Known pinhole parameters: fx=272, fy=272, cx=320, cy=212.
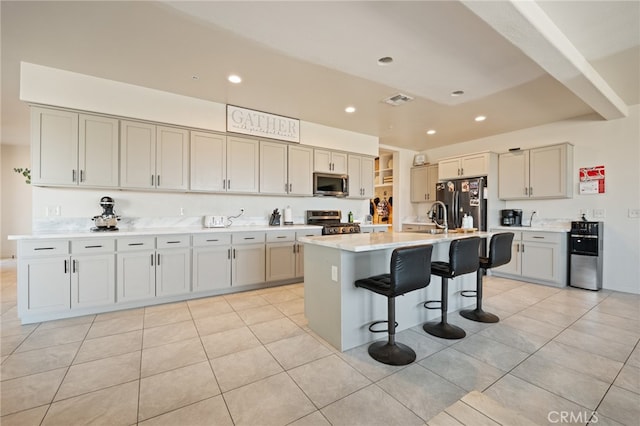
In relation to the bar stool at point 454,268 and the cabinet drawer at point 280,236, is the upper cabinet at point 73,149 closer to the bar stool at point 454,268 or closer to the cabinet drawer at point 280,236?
the cabinet drawer at point 280,236

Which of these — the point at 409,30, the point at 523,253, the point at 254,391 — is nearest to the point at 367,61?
the point at 409,30

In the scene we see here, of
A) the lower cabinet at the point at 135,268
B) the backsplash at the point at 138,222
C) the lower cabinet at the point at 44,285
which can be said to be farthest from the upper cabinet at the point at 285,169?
the lower cabinet at the point at 44,285

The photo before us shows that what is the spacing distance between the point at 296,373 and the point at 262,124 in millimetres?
3668

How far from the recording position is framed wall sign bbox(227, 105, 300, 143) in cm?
419

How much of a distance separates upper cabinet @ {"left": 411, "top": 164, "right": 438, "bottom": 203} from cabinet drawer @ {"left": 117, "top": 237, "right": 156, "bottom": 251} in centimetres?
556

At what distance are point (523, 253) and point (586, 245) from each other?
80 cm

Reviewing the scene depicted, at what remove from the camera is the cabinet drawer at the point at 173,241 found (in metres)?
3.39

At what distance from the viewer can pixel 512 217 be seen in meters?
5.04

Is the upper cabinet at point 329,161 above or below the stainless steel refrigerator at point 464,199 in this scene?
above

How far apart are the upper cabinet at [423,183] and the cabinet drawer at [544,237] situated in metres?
1.98

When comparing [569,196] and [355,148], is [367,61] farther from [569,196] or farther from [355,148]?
[569,196]

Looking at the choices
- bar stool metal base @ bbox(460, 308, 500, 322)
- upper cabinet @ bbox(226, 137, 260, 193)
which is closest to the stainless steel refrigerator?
bar stool metal base @ bbox(460, 308, 500, 322)

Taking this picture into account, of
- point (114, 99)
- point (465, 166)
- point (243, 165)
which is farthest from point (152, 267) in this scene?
point (465, 166)

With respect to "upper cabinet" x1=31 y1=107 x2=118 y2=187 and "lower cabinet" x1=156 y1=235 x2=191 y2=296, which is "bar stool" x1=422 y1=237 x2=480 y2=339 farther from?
"upper cabinet" x1=31 y1=107 x2=118 y2=187
